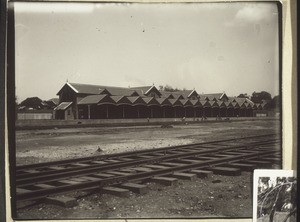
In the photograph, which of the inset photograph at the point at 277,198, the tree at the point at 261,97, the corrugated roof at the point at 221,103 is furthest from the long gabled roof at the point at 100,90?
the inset photograph at the point at 277,198

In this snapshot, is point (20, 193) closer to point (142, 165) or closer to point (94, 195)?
point (94, 195)

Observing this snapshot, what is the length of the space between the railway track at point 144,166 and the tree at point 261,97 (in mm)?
158

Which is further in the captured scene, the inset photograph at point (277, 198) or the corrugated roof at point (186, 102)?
the corrugated roof at point (186, 102)

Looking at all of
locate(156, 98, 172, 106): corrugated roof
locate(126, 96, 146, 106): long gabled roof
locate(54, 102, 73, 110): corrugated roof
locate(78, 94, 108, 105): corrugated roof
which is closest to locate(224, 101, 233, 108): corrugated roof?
locate(156, 98, 172, 106): corrugated roof

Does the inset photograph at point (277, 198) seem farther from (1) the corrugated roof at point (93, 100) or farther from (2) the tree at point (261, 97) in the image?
(1) the corrugated roof at point (93, 100)

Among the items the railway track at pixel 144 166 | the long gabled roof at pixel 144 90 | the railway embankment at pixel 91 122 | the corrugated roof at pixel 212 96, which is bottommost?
the railway track at pixel 144 166

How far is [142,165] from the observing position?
1483 millimetres

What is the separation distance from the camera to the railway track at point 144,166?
1.45 metres

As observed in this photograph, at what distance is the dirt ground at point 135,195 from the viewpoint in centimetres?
145

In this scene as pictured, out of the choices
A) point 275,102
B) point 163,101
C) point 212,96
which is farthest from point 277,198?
point 163,101

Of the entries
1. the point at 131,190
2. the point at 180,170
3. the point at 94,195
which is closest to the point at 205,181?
the point at 180,170

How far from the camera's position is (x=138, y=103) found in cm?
150

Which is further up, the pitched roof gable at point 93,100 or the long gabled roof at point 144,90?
the long gabled roof at point 144,90

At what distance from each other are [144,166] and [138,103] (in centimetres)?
27
